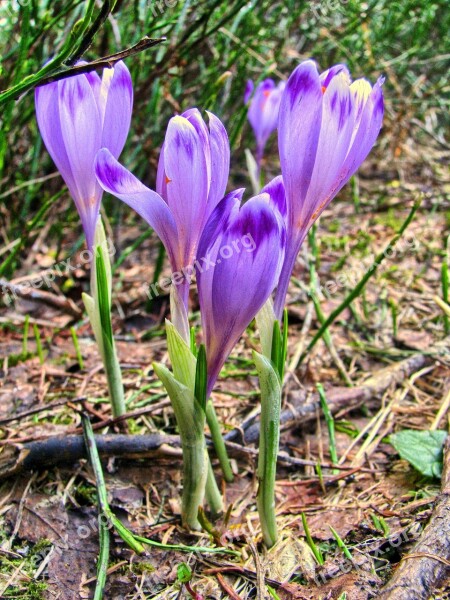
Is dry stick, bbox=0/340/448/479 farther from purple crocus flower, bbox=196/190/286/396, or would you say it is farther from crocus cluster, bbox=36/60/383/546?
purple crocus flower, bbox=196/190/286/396

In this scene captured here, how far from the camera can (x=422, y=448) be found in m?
1.27

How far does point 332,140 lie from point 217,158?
18cm

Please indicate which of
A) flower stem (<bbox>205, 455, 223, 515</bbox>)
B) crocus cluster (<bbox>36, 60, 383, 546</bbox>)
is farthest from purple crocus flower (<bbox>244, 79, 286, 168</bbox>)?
flower stem (<bbox>205, 455, 223, 515</bbox>)

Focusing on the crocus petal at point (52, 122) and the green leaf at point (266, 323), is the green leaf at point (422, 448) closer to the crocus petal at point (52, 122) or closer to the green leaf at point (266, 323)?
the green leaf at point (266, 323)

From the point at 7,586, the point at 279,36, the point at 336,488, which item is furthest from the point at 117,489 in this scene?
the point at 279,36

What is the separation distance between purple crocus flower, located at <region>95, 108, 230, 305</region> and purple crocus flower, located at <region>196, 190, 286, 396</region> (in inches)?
2.2

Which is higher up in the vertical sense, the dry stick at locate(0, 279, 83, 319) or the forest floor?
the dry stick at locate(0, 279, 83, 319)

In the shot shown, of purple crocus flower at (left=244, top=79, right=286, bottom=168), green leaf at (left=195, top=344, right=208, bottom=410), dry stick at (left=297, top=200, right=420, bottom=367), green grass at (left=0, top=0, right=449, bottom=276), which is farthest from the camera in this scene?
purple crocus flower at (left=244, top=79, right=286, bottom=168)

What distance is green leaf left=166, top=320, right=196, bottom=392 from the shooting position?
93cm

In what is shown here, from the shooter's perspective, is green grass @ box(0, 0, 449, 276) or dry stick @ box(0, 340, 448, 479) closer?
dry stick @ box(0, 340, 448, 479)

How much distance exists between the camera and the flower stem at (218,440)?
114 cm

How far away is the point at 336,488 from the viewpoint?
1.29 metres

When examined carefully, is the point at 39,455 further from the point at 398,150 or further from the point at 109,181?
the point at 398,150

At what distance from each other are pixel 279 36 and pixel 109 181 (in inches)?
104
